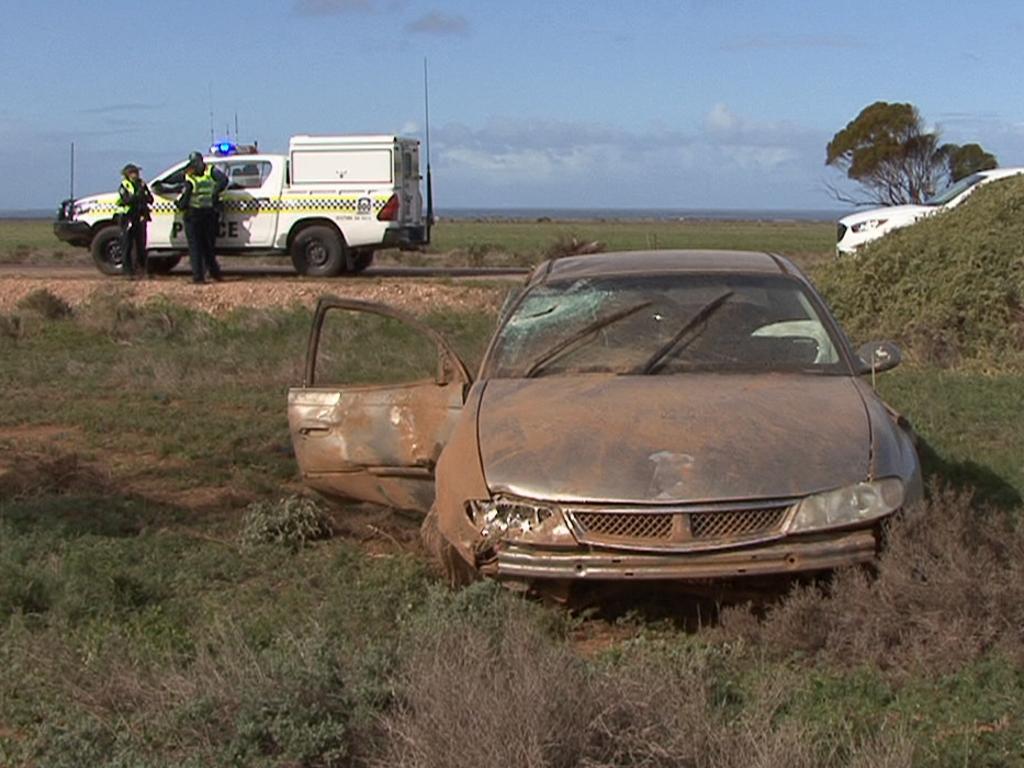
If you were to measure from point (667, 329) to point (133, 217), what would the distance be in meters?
15.1

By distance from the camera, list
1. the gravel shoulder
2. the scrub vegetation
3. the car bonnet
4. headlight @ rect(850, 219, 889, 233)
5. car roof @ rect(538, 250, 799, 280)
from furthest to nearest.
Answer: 1. headlight @ rect(850, 219, 889, 233)
2. the gravel shoulder
3. the scrub vegetation
4. car roof @ rect(538, 250, 799, 280)
5. the car bonnet

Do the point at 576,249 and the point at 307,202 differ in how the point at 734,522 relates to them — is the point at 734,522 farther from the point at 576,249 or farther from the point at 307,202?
the point at 307,202

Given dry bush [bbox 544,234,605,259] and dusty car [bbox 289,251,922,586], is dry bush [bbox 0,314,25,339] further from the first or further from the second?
dusty car [bbox 289,251,922,586]

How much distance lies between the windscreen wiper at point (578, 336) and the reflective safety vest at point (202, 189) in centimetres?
1352

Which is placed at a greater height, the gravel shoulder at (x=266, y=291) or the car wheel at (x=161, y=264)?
the car wheel at (x=161, y=264)

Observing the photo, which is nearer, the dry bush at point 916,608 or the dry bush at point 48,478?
the dry bush at point 916,608

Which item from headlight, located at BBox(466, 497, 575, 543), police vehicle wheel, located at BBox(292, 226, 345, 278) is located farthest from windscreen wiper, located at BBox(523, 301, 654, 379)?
police vehicle wheel, located at BBox(292, 226, 345, 278)

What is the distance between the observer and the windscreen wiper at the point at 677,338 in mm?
6703

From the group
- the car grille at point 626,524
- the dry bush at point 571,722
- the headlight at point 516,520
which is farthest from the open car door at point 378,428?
the dry bush at point 571,722

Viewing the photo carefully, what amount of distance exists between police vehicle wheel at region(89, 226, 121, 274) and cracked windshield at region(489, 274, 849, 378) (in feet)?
50.8

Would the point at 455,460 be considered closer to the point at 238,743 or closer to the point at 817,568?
the point at 817,568

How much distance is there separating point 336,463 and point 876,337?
857 cm

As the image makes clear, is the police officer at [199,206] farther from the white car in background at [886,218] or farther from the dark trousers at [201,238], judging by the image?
the white car in background at [886,218]

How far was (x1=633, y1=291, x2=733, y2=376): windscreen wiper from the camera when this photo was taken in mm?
6703
